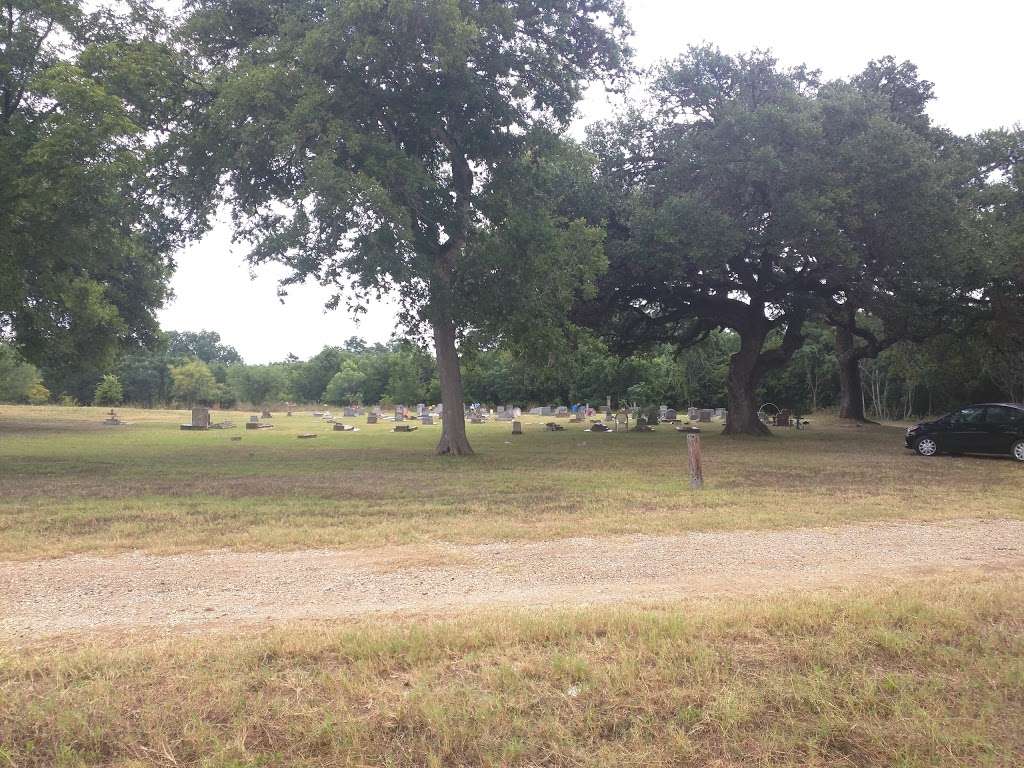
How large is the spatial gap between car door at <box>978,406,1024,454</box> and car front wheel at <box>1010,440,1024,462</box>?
0.33 feet

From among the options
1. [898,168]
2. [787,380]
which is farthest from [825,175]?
[787,380]

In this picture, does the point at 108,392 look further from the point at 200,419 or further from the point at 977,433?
the point at 977,433

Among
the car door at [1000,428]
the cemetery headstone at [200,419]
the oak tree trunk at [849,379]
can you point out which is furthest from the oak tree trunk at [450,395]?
the oak tree trunk at [849,379]

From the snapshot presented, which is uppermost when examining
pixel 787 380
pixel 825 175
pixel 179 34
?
pixel 179 34

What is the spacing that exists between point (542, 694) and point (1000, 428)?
17333 millimetres

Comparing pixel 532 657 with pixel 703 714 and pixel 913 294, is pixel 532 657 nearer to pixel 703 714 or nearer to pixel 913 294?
pixel 703 714

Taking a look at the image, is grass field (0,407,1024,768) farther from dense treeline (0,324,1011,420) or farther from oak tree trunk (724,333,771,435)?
oak tree trunk (724,333,771,435)

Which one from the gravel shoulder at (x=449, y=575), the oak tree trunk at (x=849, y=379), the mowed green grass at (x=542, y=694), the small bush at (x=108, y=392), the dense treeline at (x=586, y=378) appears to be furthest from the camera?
the small bush at (x=108, y=392)

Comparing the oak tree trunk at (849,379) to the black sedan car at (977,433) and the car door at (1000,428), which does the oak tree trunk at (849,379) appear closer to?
the black sedan car at (977,433)

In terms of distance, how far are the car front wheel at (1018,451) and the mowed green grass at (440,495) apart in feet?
1.63

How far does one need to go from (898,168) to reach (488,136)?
433 inches

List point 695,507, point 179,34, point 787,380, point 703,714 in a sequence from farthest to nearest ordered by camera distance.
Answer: point 787,380, point 179,34, point 695,507, point 703,714

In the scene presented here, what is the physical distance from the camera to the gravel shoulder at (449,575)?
4895 millimetres

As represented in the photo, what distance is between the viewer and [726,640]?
4.12m
